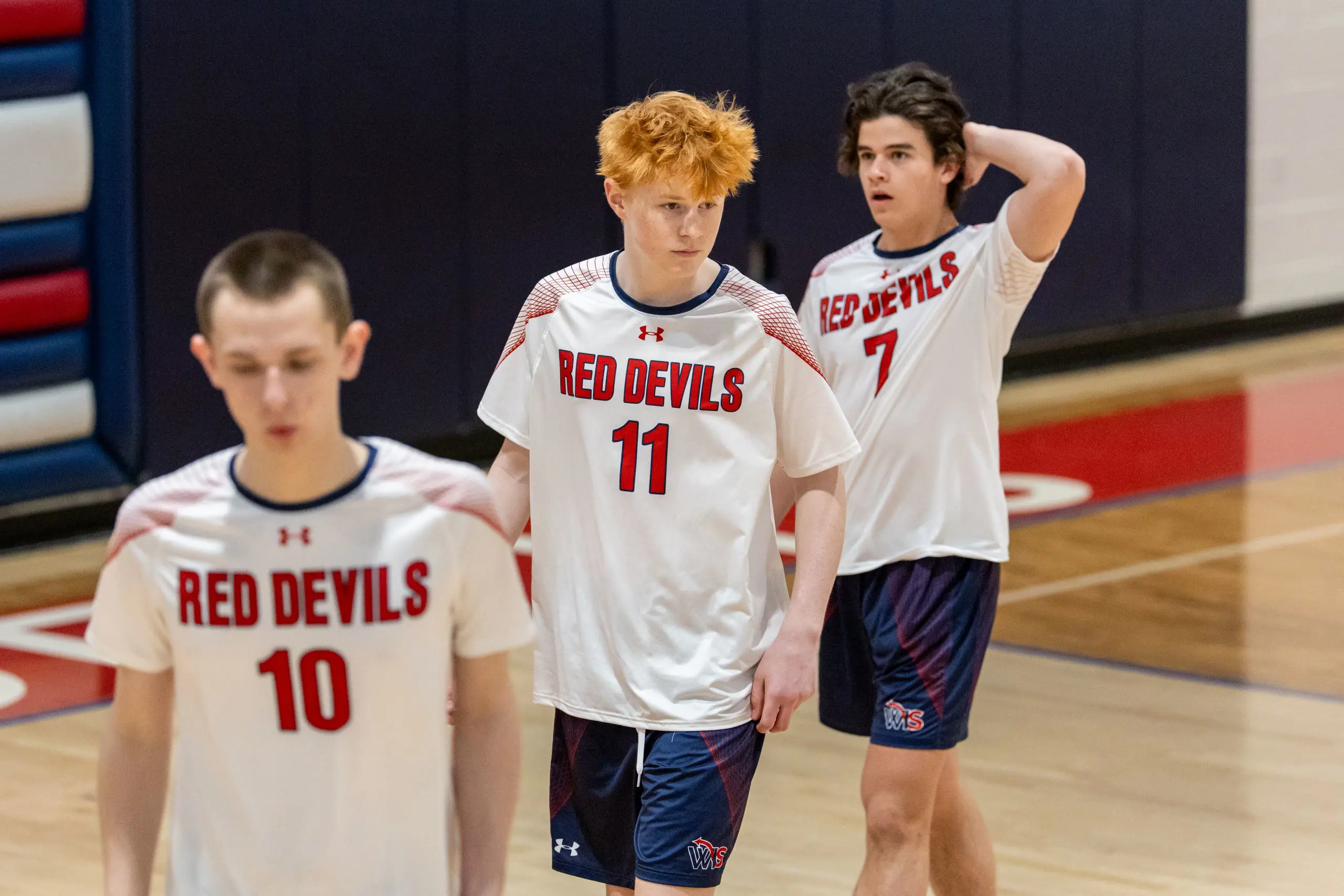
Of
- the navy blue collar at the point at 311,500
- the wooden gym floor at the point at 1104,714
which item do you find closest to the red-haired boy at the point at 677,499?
the navy blue collar at the point at 311,500

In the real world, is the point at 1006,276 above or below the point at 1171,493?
above

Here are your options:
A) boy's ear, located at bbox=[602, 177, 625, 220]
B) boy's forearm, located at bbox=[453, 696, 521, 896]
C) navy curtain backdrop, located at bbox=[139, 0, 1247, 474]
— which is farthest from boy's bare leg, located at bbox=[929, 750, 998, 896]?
navy curtain backdrop, located at bbox=[139, 0, 1247, 474]

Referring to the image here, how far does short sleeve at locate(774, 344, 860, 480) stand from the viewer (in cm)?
330

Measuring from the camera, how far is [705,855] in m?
3.25

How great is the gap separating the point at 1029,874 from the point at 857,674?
0.93 m

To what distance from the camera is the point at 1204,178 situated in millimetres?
13367

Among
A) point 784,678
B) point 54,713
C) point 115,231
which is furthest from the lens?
point 115,231

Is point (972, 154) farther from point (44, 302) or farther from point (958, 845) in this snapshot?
point (44, 302)

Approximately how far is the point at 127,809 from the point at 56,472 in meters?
6.42

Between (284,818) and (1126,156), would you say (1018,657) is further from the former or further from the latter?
(1126,156)

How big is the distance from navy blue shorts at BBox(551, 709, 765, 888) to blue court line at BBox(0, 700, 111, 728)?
308cm

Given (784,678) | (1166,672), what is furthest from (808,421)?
(1166,672)

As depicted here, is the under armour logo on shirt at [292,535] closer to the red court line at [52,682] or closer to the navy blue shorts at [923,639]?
the navy blue shorts at [923,639]

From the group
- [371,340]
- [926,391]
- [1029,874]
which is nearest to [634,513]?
[926,391]
